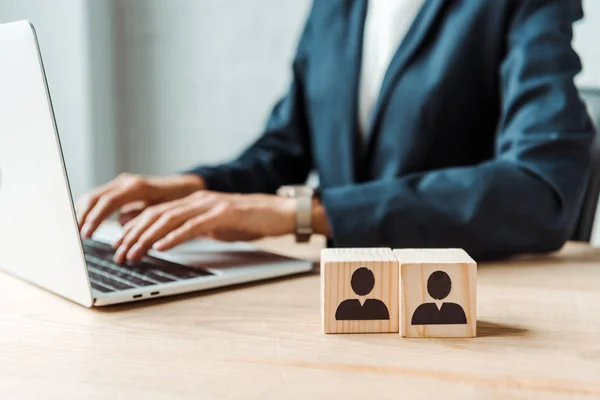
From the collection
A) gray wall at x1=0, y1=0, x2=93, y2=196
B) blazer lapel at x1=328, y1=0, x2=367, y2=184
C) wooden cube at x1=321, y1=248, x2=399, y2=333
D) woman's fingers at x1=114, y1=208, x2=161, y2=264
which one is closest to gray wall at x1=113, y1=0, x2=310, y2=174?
gray wall at x1=0, y1=0, x2=93, y2=196

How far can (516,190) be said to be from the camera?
969 millimetres

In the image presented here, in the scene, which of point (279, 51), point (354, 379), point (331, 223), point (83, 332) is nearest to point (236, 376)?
point (354, 379)

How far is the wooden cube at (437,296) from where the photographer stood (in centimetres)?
62

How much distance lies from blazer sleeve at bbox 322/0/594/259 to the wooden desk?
17 cm

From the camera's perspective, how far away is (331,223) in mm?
964

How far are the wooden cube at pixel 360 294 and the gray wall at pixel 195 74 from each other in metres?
1.64

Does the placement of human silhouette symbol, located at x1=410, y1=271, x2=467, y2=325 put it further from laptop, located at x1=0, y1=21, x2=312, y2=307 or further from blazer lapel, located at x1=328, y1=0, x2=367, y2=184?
blazer lapel, located at x1=328, y1=0, x2=367, y2=184

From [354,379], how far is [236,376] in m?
0.09

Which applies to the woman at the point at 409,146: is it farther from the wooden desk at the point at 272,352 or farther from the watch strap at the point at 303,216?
the wooden desk at the point at 272,352

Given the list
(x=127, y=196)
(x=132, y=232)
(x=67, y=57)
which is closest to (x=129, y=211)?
(x=127, y=196)

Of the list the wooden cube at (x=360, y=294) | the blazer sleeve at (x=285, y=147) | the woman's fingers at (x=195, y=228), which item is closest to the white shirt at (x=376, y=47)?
the blazer sleeve at (x=285, y=147)

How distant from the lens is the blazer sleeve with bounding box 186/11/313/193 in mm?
1418

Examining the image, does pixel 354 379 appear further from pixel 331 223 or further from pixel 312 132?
→ pixel 312 132

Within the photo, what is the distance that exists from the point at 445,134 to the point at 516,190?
0.30m
